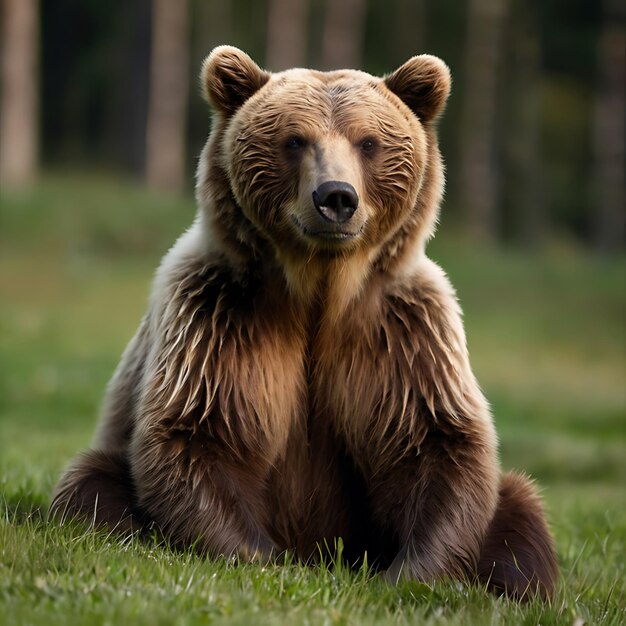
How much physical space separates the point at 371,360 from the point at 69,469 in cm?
138

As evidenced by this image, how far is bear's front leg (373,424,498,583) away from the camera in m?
4.62

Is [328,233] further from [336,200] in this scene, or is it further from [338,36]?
[338,36]

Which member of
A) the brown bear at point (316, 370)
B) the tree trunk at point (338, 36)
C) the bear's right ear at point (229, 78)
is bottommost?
the brown bear at point (316, 370)

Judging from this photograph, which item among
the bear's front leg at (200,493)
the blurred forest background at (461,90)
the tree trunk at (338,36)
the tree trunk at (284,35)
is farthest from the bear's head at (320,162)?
the tree trunk at (284,35)

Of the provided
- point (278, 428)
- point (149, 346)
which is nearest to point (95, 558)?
point (278, 428)

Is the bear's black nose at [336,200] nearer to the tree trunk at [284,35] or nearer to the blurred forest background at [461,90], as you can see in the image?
the blurred forest background at [461,90]

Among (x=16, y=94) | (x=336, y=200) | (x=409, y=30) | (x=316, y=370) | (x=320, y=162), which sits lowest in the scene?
(x=316, y=370)

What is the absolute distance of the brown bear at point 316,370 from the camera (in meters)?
4.66

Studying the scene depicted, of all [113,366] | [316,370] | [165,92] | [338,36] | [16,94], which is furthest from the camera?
[338,36]

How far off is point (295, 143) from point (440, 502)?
1.58m

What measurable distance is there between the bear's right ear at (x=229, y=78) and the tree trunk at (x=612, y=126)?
24509 mm

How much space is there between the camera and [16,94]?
2533 cm

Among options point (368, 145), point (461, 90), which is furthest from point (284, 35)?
point (368, 145)

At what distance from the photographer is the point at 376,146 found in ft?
16.0
